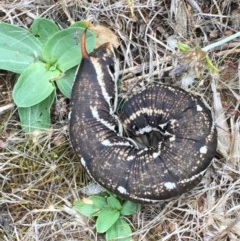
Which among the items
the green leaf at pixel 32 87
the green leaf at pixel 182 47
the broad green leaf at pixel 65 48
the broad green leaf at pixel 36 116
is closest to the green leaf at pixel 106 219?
the broad green leaf at pixel 36 116

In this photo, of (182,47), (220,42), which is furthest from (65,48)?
(220,42)

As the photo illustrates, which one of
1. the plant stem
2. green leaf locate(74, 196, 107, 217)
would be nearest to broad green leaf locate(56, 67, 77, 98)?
green leaf locate(74, 196, 107, 217)

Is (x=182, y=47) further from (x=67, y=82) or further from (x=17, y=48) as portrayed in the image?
(x=17, y=48)

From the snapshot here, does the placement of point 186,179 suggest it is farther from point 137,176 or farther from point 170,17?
point 170,17

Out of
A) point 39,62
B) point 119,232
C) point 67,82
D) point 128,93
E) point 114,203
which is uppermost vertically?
point 39,62

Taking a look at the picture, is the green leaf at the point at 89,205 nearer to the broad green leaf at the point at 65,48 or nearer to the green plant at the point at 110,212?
the green plant at the point at 110,212
